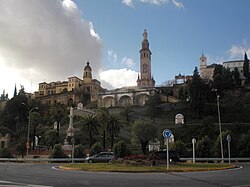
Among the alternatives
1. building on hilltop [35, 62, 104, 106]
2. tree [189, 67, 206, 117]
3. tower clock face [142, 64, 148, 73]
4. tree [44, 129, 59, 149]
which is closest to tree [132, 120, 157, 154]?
tree [44, 129, 59, 149]

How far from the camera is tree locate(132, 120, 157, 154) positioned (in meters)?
59.1

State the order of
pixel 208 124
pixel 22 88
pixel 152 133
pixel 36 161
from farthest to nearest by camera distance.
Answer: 1. pixel 22 88
2. pixel 208 124
3. pixel 152 133
4. pixel 36 161

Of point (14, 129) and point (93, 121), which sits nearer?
point (93, 121)

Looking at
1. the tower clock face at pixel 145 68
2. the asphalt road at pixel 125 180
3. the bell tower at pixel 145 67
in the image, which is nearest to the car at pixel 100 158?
the asphalt road at pixel 125 180

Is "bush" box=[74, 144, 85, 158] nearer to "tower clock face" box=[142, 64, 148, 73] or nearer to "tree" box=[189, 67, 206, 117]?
"tree" box=[189, 67, 206, 117]

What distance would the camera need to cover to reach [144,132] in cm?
5909

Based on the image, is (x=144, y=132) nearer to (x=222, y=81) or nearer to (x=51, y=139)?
(x=51, y=139)

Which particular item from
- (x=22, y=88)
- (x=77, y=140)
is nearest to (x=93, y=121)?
(x=77, y=140)

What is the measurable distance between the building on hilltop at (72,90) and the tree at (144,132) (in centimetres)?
7311

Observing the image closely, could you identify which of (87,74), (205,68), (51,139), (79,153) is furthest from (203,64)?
(79,153)

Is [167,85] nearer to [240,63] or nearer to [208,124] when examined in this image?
[240,63]

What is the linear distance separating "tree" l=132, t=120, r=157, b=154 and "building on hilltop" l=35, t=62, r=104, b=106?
240 ft

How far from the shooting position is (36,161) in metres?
41.6

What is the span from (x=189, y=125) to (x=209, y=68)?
71.1m
